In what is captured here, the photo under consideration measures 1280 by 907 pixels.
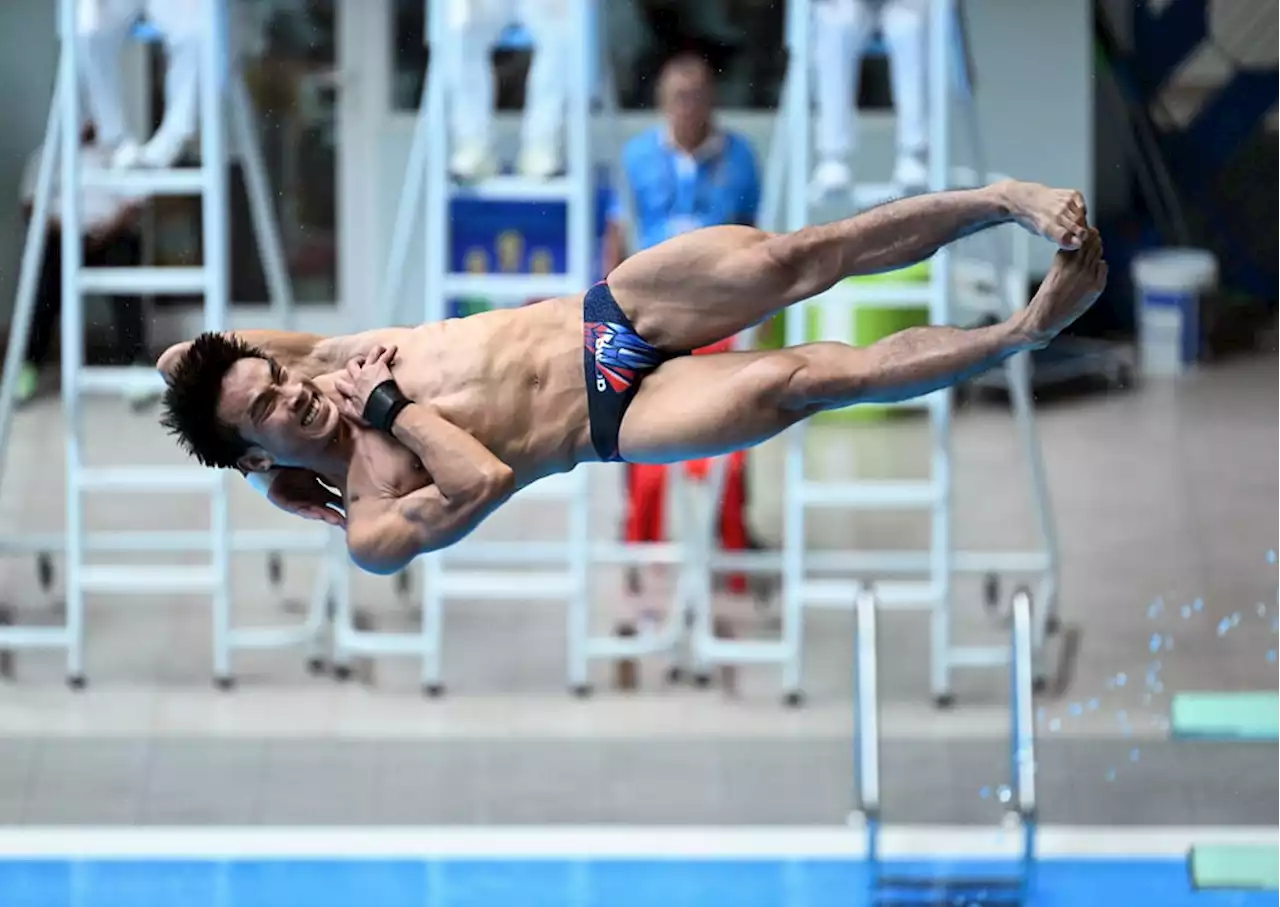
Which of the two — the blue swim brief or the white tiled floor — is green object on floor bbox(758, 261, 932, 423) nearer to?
the white tiled floor

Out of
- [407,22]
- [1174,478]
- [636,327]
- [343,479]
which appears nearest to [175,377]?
[343,479]

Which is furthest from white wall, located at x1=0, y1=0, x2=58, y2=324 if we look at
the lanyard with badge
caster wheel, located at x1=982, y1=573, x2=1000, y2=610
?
caster wheel, located at x1=982, y1=573, x2=1000, y2=610

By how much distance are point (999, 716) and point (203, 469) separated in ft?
8.23

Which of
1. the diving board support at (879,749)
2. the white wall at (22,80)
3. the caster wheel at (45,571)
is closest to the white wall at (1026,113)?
the white wall at (22,80)

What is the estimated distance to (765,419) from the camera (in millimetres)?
3586

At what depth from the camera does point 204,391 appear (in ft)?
11.5

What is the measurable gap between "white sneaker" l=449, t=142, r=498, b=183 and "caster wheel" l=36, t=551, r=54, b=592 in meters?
1.84

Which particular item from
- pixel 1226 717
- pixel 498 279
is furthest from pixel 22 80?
pixel 1226 717

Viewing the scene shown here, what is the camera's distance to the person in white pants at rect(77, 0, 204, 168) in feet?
18.5

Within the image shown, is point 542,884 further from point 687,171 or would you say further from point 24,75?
point 24,75

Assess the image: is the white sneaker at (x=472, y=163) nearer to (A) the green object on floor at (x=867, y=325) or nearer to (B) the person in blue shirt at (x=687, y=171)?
(B) the person in blue shirt at (x=687, y=171)

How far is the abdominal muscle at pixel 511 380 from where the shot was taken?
367 cm

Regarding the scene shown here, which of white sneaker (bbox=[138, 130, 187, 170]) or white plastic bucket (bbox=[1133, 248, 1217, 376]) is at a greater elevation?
white sneaker (bbox=[138, 130, 187, 170])

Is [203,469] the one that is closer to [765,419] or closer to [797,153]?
[797,153]
